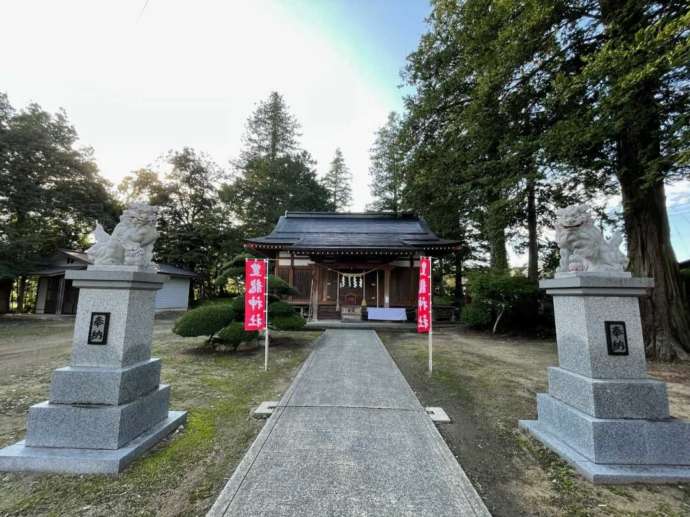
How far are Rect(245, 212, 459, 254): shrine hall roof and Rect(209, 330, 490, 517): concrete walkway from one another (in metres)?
7.56

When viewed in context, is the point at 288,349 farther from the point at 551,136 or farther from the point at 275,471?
the point at 551,136

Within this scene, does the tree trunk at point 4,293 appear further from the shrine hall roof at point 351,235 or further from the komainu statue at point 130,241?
the komainu statue at point 130,241

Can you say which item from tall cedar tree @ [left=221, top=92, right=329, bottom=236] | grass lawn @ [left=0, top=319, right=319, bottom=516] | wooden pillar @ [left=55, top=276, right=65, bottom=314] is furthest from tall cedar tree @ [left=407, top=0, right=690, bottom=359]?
wooden pillar @ [left=55, top=276, right=65, bottom=314]

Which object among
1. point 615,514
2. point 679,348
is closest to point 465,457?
point 615,514

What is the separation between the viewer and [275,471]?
207 centimetres

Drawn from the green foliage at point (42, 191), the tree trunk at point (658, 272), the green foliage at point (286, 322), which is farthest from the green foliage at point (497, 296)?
the green foliage at point (42, 191)

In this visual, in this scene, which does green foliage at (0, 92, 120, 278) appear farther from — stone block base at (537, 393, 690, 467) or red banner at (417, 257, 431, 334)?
stone block base at (537, 393, 690, 467)

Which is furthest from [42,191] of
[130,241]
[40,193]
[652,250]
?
[652,250]

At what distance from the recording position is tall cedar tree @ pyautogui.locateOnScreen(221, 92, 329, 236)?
67.2ft

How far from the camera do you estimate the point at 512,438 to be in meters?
2.79

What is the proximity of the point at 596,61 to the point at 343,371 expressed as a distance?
6550mm

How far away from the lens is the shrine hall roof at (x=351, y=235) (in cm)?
1103

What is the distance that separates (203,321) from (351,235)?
9156 millimetres

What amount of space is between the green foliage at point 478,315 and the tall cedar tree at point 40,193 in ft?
57.9
